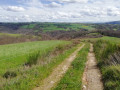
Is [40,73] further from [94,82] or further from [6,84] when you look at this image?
[94,82]

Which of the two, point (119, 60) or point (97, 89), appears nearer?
point (97, 89)

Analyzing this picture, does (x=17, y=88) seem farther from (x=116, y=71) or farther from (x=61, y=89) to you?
(x=116, y=71)

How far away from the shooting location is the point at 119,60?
347 inches

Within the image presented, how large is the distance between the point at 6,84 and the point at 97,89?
503 centimetres

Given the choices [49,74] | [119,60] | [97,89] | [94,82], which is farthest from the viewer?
[49,74]

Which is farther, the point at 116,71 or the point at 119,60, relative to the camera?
the point at 119,60

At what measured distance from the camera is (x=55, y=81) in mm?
7945

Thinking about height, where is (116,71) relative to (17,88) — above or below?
above

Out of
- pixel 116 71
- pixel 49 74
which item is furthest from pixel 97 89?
pixel 49 74

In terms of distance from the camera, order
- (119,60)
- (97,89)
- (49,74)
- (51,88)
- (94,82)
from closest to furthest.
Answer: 1. (97,89)
2. (51,88)
3. (94,82)
4. (119,60)
5. (49,74)

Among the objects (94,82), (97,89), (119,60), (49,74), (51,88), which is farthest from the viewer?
(49,74)

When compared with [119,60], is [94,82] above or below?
below

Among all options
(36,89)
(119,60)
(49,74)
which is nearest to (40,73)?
(49,74)

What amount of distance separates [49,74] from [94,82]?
138 inches
